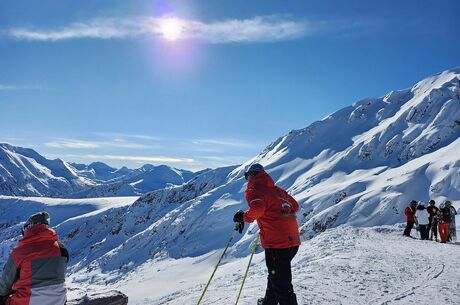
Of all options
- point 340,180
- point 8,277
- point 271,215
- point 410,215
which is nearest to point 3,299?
point 8,277

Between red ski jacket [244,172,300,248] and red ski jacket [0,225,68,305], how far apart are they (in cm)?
287

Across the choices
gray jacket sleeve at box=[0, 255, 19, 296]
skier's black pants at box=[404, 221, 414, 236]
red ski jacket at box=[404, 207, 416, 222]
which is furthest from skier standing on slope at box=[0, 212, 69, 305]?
red ski jacket at box=[404, 207, 416, 222]

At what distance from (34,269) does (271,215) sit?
3.42 metres

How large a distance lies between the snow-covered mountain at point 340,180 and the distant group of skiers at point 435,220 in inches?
474

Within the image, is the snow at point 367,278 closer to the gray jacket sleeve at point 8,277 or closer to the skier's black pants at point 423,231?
the skier's black pants at point 423,231

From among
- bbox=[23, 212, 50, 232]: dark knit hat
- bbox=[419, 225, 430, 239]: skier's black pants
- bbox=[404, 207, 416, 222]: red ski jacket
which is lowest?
bbox=[419, 225, 430, 239]: skier's black pants

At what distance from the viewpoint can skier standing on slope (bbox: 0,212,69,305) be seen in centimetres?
553

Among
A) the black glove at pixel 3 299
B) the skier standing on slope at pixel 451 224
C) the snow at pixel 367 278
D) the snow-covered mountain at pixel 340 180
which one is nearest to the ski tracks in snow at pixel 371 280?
the snow at pixel 367 278

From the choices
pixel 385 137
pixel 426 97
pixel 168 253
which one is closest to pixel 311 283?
pixel 168 253

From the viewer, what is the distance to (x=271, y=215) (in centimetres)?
681

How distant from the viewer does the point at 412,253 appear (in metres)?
15.4

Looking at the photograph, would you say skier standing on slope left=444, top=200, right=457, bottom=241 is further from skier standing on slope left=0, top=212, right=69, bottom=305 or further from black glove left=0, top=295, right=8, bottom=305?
black glove left=0, top=295, right=8, bottom=305

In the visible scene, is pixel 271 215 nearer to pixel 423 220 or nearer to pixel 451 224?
pixel 423 220

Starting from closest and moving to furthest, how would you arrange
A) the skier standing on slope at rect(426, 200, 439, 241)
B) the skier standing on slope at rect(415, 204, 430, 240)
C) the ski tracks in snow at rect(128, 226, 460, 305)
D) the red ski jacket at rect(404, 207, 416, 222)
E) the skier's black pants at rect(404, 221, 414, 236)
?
the ski tracks in snow at rect(128, 226, 460, 305), the skier standing on slope at rect(415, 204, 430, 240), the skier standing on slope at rect(426, 200, 439, 241), the skier's black pants at rect(404, 221, 414, 236), the red ski jacket at rect(404, 207, 416, 222)
